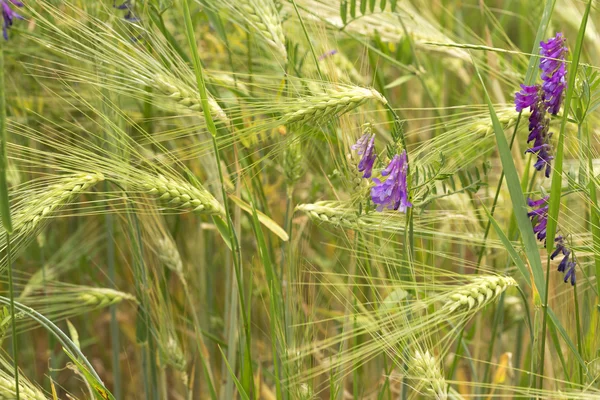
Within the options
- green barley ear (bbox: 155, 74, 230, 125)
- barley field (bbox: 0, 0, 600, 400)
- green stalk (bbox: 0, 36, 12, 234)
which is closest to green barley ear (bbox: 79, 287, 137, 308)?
barley field (bbox: 0, 0, 600, 400)

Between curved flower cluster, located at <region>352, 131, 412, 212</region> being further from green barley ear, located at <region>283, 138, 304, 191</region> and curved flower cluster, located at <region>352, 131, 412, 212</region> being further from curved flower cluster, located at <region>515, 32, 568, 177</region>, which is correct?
green barley ear, located at <region>283, 138, 304, 191</region>

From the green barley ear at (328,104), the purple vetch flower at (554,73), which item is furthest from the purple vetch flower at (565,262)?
the green barley ear at (328,104)

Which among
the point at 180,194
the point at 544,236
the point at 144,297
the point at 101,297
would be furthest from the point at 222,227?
the point at 544,236

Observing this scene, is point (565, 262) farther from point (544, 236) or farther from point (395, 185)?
point (395, 185)

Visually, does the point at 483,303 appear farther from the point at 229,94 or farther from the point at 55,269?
the point at 55,269

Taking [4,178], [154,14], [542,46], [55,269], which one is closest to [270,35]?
[154,14]

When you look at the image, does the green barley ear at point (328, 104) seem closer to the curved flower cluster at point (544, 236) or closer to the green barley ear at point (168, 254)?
the curved flower cluster at point (544, 236)
